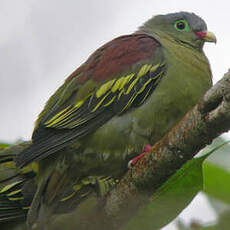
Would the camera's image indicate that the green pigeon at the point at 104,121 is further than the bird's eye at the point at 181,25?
No

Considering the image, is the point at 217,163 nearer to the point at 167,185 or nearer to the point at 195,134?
the point at 195,134

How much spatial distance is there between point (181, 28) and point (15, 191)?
2.22 meters

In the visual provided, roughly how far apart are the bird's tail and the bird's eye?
1.99 meters

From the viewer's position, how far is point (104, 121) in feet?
10.7

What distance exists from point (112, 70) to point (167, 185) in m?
1.38

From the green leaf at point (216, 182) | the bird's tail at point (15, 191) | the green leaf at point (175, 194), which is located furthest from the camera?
the bird's tail at point (15, 191)

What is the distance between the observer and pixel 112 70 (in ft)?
11.5

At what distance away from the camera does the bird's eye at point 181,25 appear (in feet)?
14.6

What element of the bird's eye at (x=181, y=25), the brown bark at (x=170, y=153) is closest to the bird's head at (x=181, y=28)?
the bird's eye at (x=181, y=25)

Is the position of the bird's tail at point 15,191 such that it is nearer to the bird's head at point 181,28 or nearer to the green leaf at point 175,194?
the green leaf at point 175,194

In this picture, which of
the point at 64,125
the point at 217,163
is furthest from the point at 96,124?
the point at 217,163

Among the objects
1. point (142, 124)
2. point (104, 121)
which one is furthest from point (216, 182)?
point (104, 121)

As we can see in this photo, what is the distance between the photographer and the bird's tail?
3412 millimetres

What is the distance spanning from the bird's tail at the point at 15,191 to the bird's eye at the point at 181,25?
199 centimetres
